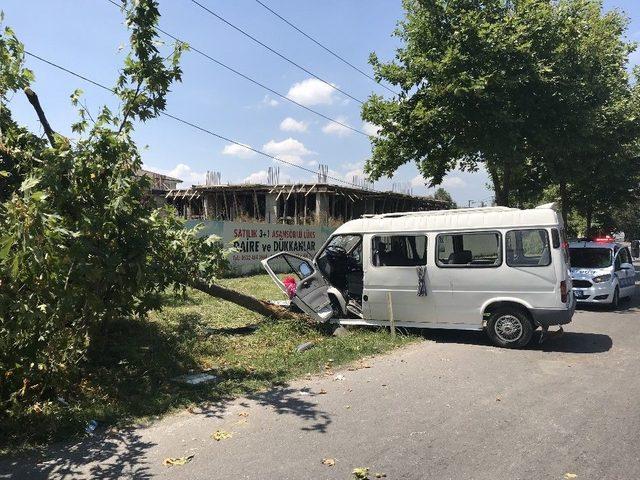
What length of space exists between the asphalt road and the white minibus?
3.52 feet

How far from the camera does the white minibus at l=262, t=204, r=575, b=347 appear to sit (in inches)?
311

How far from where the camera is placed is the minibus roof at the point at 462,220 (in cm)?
803

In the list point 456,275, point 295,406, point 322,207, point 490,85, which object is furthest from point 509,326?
point 322,207

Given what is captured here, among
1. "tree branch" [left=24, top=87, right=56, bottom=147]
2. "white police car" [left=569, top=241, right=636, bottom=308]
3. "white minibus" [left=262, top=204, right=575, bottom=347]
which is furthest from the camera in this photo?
"white police car" [left=569, top=241, right=636, bottom=308]

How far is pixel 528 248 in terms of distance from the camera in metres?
8.00

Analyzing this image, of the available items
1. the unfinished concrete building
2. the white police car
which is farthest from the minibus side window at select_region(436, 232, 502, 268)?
the unfinished concrete building

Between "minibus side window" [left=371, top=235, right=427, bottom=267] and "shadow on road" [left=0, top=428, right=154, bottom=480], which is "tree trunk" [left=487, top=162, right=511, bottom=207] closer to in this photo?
"minibus side window" [left=371, top=235, right=427, bottom=267]

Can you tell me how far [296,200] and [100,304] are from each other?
22.3 meters

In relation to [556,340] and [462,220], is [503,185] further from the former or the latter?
[462,220]

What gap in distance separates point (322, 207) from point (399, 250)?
58.1 feet

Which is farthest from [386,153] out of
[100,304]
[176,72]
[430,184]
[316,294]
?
[100,304]

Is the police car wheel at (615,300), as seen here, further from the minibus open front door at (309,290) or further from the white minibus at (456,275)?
the minibus open front door at (309,290)

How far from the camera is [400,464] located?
409 cm

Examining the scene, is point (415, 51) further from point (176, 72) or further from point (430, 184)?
point (176, 72)
